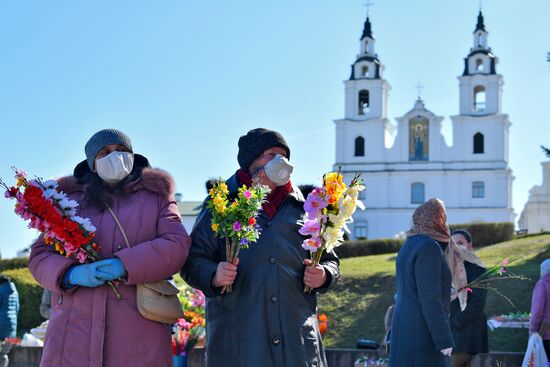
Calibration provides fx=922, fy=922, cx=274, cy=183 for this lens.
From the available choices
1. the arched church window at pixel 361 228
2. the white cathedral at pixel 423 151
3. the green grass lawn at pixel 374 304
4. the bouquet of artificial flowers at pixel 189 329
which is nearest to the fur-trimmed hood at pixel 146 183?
the bouquet of artificial flowers at pixel 189 329

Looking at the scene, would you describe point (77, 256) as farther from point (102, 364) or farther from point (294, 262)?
point (294, 262)

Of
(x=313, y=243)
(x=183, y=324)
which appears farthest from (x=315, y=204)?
(x=183, y=324)

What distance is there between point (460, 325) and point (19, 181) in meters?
4.07

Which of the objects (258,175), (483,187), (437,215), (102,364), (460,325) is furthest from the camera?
(483,187)

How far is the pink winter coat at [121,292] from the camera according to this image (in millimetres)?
4625

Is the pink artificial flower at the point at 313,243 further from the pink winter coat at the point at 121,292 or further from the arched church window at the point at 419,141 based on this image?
the arched church window at the point at 419,141

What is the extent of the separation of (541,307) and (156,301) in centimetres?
492

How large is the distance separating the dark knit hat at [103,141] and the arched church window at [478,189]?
63.8 metres

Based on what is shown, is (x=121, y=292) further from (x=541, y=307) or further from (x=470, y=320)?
(x=541, y=307)

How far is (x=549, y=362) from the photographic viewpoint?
27.0 feet

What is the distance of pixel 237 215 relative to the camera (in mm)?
4605

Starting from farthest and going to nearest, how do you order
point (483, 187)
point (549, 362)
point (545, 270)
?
1. point (483, 187)
2. point (545, 270)
3. point (549, 362)

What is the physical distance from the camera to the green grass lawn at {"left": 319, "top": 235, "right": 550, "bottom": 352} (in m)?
14.0

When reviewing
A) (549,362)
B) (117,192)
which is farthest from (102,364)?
(549,362)
